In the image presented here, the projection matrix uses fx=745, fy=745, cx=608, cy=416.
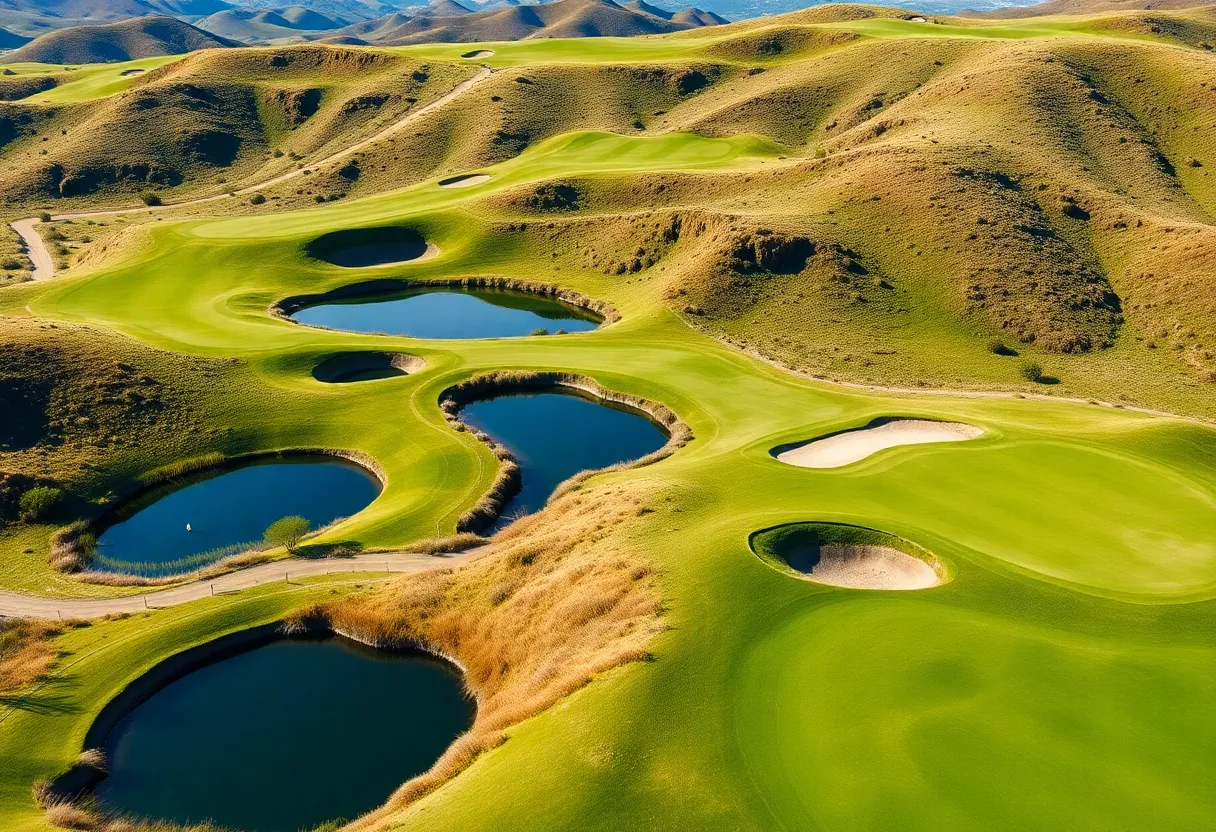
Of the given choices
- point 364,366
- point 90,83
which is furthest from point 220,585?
point 90,83

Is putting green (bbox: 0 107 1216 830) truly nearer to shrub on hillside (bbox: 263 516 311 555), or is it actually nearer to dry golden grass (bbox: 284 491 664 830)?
dry golden grass (bbox: 284 491 664 830)

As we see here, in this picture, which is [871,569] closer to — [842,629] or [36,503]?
[842,629]

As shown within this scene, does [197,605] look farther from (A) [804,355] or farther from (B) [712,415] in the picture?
(A) [804,355]

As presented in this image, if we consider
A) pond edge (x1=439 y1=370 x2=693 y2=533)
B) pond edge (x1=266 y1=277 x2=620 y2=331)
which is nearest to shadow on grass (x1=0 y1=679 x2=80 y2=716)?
pond edge (x1=439 y1=370 x2=693 y2=533)

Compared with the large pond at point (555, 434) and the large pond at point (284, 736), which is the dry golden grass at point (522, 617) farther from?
the large pond at point (555, 434)

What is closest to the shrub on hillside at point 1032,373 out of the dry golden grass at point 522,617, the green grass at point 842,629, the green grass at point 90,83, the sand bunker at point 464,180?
the green grass at point 842,629

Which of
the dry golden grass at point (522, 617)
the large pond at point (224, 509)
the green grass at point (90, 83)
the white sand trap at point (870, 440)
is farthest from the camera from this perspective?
the green grass at point (90, 83)

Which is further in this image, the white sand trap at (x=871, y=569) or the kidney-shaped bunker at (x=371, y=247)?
the kidney-shaped bunker at (x=371, y=247)
